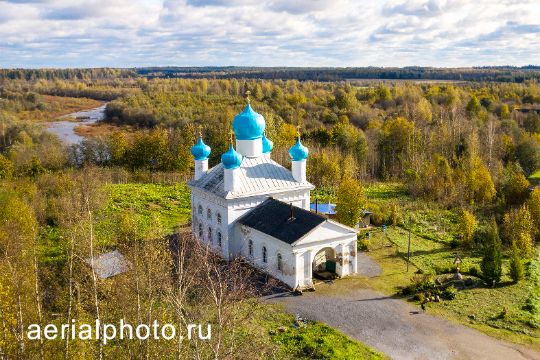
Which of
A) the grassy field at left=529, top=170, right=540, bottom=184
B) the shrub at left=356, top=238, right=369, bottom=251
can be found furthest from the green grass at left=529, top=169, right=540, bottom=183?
the shrub at left=356, top=238, right=369, bottom=251

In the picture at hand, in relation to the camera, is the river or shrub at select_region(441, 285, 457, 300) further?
the river

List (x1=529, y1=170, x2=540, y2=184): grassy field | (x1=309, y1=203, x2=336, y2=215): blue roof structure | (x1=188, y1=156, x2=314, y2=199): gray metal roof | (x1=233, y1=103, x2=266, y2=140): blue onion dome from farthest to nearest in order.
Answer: (x1=529, y1=170, x2=540, y2=184): grassy field, (x1=309, y1=203, x2=336, y2=215): blue roof structure, (x1=233, y1=103, x2=266, y2=140): blue onion dome, (x1=188, y1=156, x2=314, y2=199): gray metal roof

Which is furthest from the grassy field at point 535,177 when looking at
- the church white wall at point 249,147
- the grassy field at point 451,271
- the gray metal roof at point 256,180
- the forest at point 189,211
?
the church white wall at point 249,147

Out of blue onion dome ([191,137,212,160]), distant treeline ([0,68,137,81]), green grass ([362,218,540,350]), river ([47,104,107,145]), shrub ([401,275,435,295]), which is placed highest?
distant treeline ([0,68,137,81])

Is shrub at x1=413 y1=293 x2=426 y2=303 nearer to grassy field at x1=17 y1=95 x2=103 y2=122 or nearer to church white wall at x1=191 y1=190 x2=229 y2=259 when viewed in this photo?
church white wall at x1=191 y1=190 x2=229 y2=259

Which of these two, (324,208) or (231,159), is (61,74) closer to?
(324,208)

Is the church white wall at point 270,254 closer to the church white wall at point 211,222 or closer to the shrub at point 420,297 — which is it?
the church white wall at point 211,222
